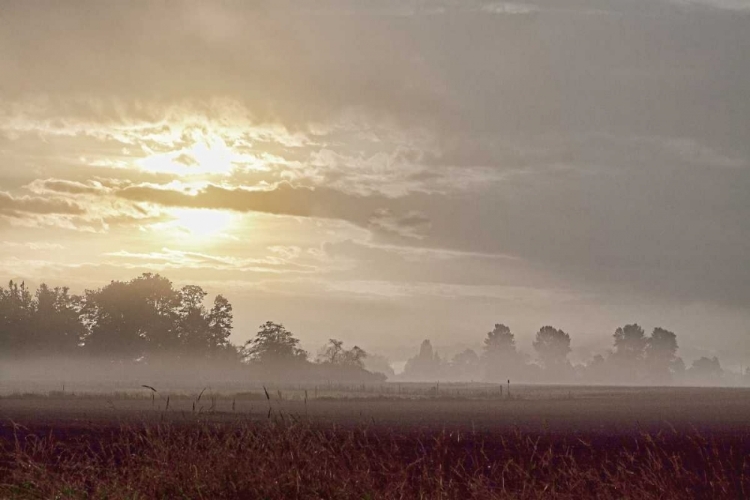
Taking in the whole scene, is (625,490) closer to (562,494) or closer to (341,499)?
(562,494)

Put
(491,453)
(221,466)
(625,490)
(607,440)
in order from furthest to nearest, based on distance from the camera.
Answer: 1. (607,440)
2. (491,453)
3. (221,466)
4. (625,490)

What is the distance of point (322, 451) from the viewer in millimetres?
23250

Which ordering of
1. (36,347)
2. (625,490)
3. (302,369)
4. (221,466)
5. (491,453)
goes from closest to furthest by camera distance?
1. (625,490)
2. (221,466)
3. (491,453)
4. (36,347)
5. (302,369)

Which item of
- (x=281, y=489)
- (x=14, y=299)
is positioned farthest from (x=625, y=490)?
(x=14, y=299)

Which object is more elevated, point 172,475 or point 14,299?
point 14,299

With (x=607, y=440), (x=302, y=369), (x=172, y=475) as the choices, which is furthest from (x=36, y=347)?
(x=172, y=475)

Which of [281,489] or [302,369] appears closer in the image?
[281,489]

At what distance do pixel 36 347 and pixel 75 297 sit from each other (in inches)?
432

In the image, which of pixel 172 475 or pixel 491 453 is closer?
pixel 172 475

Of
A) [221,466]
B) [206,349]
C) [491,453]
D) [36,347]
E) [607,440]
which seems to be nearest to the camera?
[221,466]

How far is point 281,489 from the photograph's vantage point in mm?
21344

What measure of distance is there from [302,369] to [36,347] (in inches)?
1885

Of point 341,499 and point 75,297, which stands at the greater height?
point 75,297

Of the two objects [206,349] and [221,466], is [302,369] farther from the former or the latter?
[221,466]
